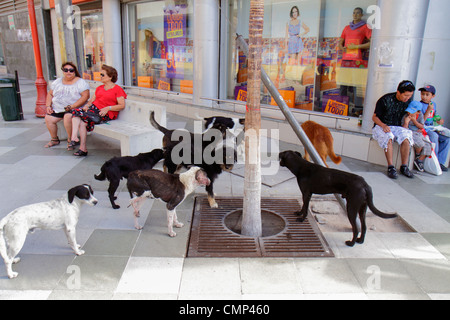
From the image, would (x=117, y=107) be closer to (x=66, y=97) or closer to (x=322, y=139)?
(x=66, y=97)

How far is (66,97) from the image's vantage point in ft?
23.5

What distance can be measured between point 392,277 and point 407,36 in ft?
15.1

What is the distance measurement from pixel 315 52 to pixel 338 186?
521cm

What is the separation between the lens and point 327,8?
25.8 ft

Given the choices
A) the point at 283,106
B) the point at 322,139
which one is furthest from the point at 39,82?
the point at 283,106

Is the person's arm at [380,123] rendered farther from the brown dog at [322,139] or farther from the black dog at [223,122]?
the black dog at [223,122]

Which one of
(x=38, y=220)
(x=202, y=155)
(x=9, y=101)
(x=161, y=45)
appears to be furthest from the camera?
(x=161, y=45)

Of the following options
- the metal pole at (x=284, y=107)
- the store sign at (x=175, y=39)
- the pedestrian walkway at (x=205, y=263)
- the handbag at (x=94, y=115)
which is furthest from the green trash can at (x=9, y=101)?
the metal pole at (x=284, y=107)

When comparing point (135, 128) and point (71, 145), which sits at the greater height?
point (135, 128)

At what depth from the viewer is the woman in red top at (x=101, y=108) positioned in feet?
22.1

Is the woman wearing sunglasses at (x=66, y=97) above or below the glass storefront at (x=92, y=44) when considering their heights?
below

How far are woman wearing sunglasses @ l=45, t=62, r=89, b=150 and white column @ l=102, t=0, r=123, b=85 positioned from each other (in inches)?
223

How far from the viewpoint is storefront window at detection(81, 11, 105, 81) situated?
14.6 meters
